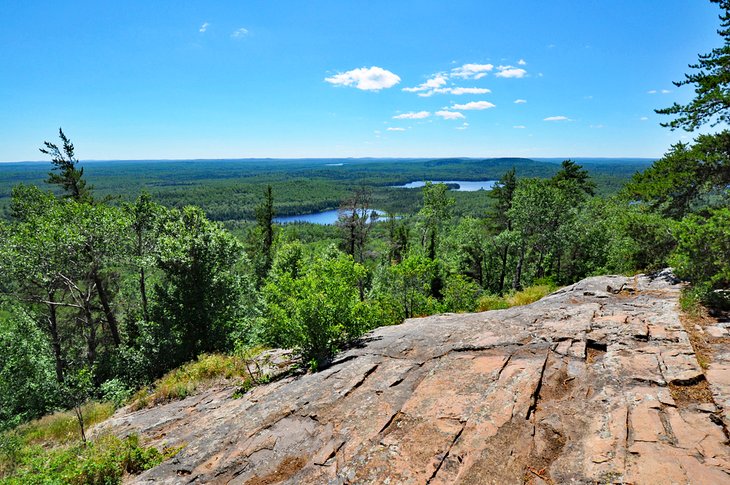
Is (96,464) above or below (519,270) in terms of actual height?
above

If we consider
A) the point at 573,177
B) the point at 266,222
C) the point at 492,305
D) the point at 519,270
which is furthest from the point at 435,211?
the point at 492,305

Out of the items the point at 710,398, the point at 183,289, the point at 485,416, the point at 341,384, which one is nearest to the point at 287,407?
the point at 341,384

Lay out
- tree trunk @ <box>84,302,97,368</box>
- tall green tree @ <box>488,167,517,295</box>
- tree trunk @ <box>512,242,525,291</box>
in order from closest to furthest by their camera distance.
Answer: tree trunk @ <box>84,302,97,368</box> → tree trunk @ <box>512,242,525,291</box> → tall green tree @ <box>488,167,517,295</box>

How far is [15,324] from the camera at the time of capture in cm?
2034

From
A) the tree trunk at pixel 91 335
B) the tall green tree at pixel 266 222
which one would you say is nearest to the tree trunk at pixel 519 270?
the tall green tree at pixel 266 222

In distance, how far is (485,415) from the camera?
545cm

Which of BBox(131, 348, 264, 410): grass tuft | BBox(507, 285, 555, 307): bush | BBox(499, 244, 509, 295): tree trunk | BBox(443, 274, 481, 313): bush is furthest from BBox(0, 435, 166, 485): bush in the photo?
BBox(499, 244, 509, 295): tree trunk

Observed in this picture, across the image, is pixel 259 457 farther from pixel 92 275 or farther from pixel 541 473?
pixel 92 275

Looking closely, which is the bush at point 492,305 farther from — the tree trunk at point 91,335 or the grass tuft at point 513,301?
the tree trunk at point 91,335

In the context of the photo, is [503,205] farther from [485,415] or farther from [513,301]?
[485,415]

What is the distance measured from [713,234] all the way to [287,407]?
432 inches

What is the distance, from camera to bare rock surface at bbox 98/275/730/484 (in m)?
4.44

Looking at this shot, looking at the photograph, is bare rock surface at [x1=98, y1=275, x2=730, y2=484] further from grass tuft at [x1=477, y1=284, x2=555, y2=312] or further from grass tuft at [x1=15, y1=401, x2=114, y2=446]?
grass tuft at [x1=477, y1=284, x2=555, y2=312]

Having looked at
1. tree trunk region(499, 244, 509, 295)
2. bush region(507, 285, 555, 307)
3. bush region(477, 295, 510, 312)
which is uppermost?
bush region(507, 285, 555, 307)
